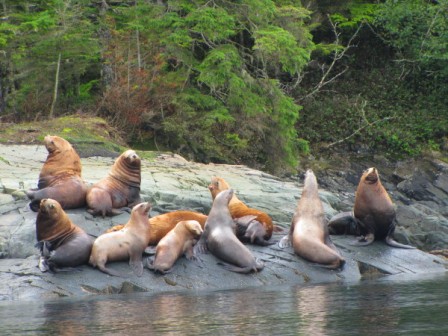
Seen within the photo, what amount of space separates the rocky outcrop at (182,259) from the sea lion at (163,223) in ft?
2.42

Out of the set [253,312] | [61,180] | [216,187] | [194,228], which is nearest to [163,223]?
[194,228]

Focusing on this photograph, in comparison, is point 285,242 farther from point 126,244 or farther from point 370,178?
point 126,244

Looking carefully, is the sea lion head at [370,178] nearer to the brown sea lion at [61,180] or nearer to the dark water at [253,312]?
the dark water at [253,312]

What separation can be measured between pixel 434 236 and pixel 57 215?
9058mm

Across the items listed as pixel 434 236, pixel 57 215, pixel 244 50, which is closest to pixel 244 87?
pixel 244 50

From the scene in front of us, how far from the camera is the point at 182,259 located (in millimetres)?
14570

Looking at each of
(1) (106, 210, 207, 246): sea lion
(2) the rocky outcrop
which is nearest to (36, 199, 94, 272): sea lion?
(2) the rocky outcrop

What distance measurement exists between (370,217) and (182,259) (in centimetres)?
385

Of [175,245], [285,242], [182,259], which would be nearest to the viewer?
[175,245]

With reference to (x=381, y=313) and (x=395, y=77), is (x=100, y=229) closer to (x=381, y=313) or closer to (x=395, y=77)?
(x=381, y=313)

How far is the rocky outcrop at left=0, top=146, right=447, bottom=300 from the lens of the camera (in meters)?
13.7

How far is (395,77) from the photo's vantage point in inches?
1569

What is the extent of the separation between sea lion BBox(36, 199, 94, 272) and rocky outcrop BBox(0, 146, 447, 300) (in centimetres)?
18

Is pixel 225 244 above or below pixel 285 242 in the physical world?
above
